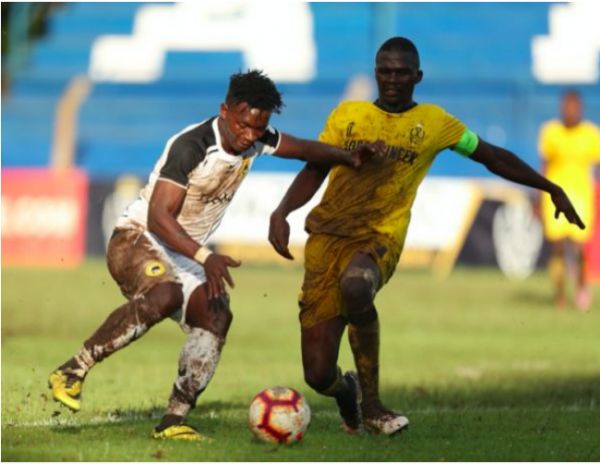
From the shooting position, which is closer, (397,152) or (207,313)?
(207,313)

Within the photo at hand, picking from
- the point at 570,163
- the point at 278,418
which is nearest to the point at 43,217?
the point at 570,163

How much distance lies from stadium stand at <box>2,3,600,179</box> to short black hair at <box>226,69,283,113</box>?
860 inches

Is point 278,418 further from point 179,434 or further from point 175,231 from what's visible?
point 175,231

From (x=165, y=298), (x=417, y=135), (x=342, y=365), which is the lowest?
(x=342, y=365)

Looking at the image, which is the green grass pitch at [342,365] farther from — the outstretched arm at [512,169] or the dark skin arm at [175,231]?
the outstretched arm at [512,169]

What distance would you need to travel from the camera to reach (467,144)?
920cm

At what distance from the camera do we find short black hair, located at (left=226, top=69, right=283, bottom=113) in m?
8.56

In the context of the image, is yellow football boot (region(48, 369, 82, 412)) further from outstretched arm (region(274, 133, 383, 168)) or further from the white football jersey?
outstretched arm (region(274, 133, 383, 168))

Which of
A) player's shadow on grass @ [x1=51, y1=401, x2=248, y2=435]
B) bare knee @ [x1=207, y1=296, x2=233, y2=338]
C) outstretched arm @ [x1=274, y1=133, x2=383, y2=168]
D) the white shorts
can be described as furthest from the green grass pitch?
outstretched arm @ [x1=274, y1=133, x2=383, y2=168]

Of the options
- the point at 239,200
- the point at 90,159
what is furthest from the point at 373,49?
the point at 239,200

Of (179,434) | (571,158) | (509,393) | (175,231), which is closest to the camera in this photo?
(175,231)

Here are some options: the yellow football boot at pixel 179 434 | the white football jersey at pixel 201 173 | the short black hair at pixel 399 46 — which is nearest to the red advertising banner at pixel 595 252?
the short black hair at pixel 399 46

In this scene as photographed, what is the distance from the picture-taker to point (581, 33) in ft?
118

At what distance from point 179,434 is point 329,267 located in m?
1.36
